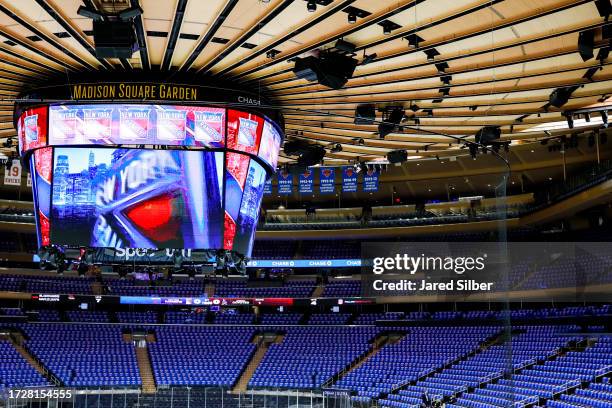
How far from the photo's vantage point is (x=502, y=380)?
2842cm

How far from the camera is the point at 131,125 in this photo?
14680 millimetres

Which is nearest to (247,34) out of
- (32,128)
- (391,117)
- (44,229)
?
(391,117)

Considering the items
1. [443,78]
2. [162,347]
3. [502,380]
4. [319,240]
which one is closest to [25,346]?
[162,347]

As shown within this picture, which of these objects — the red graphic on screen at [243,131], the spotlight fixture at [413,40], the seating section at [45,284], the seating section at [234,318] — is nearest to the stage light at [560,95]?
the spotlight fixture at [413,40]

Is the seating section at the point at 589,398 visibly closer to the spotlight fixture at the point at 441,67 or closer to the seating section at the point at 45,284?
the spotlight fixture at the point at 441,67

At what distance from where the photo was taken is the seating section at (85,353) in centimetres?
3422

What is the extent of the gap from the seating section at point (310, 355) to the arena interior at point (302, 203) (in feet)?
0.46

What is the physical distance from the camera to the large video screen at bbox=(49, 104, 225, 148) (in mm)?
14688

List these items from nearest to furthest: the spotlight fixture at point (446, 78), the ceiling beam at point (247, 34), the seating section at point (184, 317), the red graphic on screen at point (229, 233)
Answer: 1. the ceiling beam at point (247, 34)
2. the spotlight fixture at point (446, 78)
3. the red graphic on screen at point (229, 233)
4. the seating section at point (184, 317)

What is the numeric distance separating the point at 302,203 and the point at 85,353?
14150 mm

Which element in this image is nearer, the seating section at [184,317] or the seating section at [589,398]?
the seating section at [589,398]

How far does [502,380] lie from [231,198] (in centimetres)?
1694

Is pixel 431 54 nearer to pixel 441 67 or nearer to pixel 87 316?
pixel 441 67

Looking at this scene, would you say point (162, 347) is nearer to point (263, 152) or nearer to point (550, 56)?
point (263, 152)
